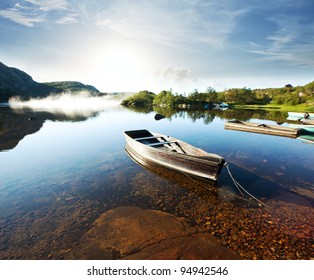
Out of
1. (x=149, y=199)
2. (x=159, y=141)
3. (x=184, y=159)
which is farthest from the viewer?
(x=159, y=141)

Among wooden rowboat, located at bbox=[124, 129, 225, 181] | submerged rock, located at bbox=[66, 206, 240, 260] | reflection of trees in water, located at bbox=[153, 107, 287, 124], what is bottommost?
submerged rock, located at bbox=[66, 206, 240, 260]

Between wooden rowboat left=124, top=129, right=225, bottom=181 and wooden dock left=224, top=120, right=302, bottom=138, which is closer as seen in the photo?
wooden rowboat left=124, top=129, right=225, bottom=181

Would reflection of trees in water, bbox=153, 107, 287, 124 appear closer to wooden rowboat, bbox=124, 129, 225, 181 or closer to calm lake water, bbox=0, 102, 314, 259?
wooden rowboat, bbox=124, 129, 225, 181

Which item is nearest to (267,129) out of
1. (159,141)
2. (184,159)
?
(159,141)

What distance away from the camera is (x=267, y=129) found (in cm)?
2906

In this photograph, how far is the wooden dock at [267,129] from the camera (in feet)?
88.0

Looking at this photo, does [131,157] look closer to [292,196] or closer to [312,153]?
[292,196]

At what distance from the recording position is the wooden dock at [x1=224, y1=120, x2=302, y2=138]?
26.8 meters

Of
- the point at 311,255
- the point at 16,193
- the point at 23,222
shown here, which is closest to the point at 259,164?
the point at 311,255

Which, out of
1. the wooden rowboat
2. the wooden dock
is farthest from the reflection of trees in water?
the wooden rowboat

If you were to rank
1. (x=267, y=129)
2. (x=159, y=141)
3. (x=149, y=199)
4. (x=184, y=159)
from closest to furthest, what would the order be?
(x=149, y=199), (x=184, y=159), (x=159, y=141), (x=267, y=129)

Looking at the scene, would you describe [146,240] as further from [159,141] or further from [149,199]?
[159,141]

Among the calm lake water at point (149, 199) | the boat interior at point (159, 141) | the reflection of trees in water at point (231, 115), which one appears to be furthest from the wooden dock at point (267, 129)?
the boat interior at point (159, 141)

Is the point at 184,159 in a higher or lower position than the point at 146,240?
higher
